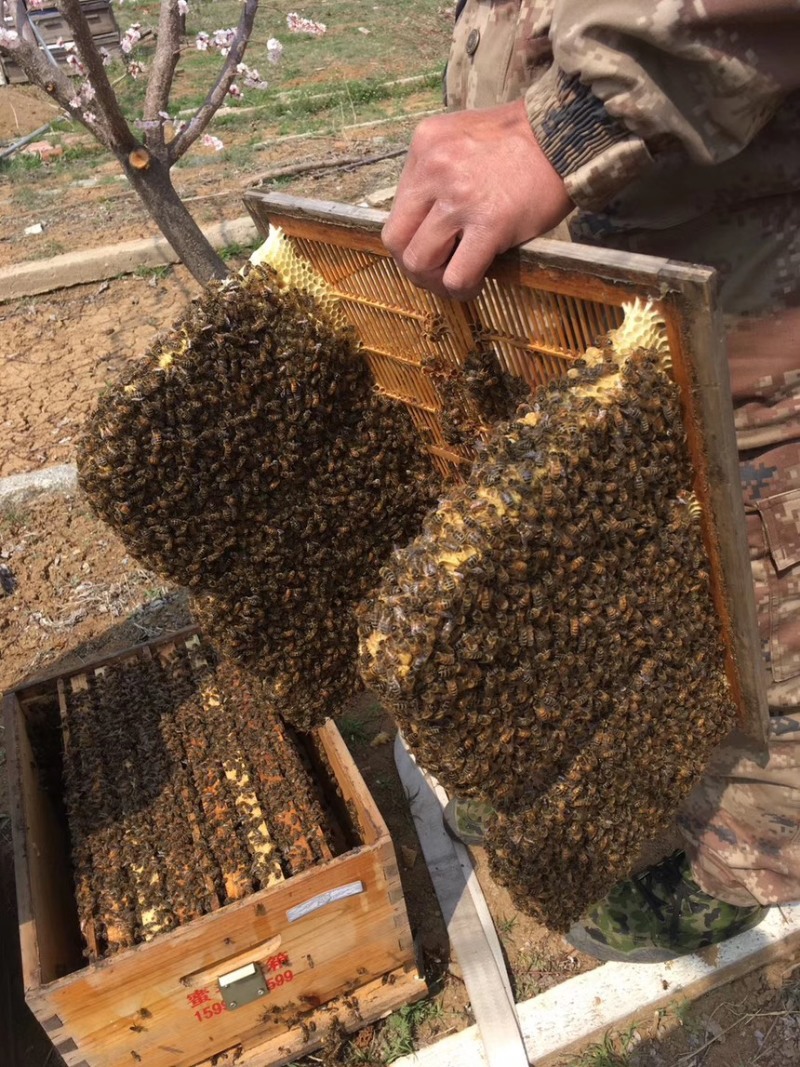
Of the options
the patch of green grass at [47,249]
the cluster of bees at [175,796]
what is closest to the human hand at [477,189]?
the cluster of bees at [175,796]

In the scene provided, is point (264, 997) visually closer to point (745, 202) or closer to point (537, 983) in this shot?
point (537, 983)

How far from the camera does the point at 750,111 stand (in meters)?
1.34

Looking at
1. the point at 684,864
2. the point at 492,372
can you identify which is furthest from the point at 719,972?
the point at 492,372

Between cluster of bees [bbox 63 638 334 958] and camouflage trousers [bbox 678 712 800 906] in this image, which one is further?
cluster of bees [bbox 63 638 334 958]

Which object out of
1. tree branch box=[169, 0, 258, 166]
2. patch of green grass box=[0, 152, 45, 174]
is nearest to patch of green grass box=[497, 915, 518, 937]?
tree branch box=[169, 0, 258, 166]

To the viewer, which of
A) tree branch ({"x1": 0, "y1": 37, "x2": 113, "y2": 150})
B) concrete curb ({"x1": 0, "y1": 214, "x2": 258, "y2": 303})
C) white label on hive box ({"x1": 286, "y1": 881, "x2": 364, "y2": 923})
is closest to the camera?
white label on hive box ({"x1": 286, "y1": 881, "x2": 364, "y2": 923})

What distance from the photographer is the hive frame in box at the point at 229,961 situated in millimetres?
2328

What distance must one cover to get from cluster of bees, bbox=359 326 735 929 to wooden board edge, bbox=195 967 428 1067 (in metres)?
1.18

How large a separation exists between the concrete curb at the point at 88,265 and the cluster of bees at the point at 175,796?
5108 mm

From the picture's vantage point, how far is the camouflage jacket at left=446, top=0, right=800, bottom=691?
1291 mm

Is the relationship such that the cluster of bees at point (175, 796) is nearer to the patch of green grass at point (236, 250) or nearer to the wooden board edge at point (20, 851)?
the wooden board edge at point (20, 851)

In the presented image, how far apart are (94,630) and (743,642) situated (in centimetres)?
336

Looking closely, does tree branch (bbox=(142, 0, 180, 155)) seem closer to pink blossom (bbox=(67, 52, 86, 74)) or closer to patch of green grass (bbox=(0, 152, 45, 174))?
pink blossom (bbox=(67, 52, 86, 74))

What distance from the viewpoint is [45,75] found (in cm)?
481
